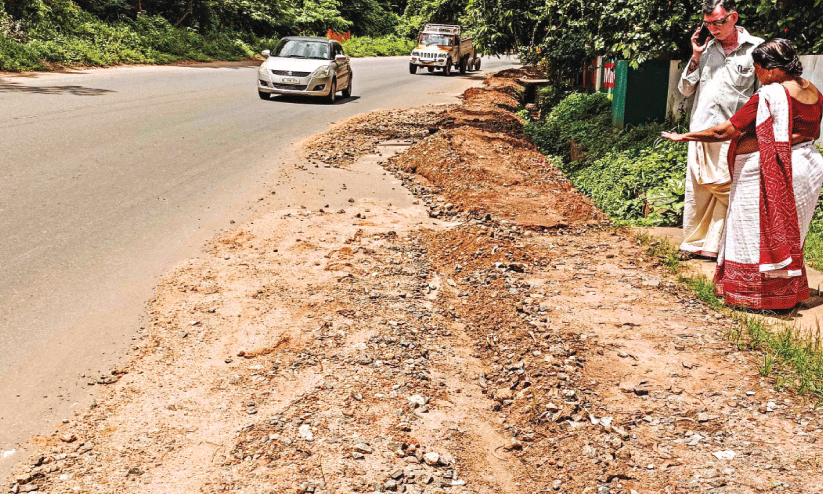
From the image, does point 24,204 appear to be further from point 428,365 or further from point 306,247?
A: point 428,365

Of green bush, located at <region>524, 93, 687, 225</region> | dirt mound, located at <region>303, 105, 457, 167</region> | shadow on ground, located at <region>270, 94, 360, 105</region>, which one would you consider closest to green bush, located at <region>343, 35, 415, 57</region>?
shadow on ground, located at <region>270, 94, 360, 105</region>

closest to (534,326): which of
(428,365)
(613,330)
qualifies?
(613,330)

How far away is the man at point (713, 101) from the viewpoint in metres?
6.18

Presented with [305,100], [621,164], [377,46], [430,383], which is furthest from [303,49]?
[377,46]

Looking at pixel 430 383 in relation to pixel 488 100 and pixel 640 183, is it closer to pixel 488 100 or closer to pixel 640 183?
pixel 640 183

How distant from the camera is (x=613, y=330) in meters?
5.26

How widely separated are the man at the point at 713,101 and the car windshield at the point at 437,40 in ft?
96.1

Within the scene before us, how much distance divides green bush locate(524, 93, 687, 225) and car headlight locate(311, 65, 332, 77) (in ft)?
18.6

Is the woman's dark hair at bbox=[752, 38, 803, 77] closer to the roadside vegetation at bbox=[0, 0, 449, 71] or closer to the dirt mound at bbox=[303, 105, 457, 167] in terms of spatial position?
the dirt mound at bbox=[303, 105, 457, 167]

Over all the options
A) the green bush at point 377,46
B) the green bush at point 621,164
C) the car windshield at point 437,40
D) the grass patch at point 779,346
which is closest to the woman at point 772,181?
the grass patch at point 779,346

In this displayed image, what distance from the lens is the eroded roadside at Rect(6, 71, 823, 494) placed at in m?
3.61

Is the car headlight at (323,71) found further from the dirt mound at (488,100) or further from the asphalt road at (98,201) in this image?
the dirt mound at (488,100)

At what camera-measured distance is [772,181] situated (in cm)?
537

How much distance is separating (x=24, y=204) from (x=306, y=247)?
10.3 ft
